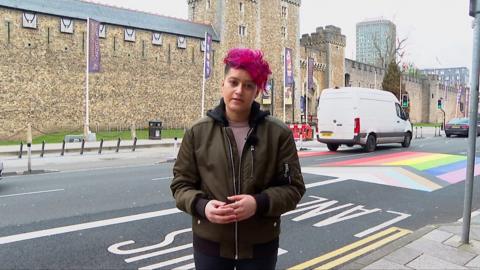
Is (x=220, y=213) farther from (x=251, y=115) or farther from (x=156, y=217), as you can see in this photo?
(x=156, y=217)

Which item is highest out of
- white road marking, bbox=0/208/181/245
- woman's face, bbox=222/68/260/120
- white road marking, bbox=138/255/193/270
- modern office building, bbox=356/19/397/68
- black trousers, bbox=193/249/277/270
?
modern office building, bbox=356/19/397/68

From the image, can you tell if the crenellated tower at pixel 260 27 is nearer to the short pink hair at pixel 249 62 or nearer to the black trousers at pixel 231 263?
the short pink hair at pixel 249 62

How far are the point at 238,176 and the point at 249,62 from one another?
1.92ft

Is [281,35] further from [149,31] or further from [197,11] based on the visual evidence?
[149,31]

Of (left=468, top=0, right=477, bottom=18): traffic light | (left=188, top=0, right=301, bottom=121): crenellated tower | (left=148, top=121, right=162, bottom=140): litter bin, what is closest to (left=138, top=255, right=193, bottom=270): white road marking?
(left=468, top=0, right=477, bottom=18): traffic light

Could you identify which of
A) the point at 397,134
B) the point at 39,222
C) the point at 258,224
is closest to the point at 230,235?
the point at 258,224

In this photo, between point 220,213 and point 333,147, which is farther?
point 333,147

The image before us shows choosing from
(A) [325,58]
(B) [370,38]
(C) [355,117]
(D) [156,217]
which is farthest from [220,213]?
(B) [370,38]

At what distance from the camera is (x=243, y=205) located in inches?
80.2

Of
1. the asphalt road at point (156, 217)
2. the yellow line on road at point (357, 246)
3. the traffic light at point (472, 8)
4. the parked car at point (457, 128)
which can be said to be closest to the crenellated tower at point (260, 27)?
the parked car at point (457, 128)

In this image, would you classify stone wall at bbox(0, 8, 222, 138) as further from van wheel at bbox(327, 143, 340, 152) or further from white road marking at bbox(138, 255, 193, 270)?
white road marking at bbox(138, 255, 193, 270)

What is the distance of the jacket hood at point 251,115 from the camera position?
2.22m

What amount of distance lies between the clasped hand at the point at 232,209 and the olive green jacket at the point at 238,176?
7 cm

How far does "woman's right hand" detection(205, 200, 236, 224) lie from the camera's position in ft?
6.66
